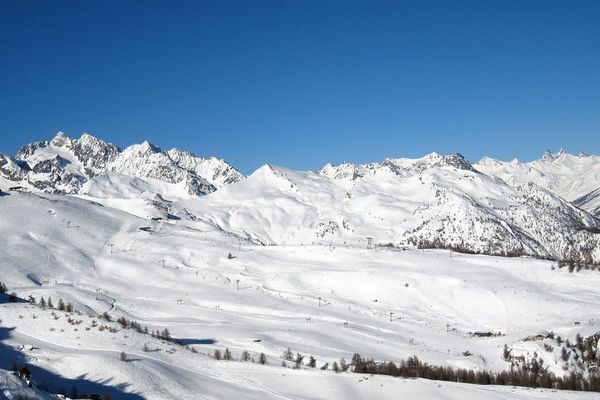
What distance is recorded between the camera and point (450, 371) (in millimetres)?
67938

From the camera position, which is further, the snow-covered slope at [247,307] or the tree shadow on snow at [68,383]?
the snow-covered slope at [247,307]

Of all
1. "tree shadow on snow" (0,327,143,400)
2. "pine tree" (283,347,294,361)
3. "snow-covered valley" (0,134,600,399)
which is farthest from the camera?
"pine tree" (283,347,294,361)

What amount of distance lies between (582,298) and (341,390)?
98.3 meters

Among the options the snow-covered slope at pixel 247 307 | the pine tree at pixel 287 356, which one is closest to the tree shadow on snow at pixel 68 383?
the snow-covered slope at pixel 247 307

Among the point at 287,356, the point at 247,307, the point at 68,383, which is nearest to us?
the point at 68,383

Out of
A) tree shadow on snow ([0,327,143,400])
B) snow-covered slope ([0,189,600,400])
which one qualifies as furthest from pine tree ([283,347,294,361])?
tree shadow on snow ([0,327,143,400])

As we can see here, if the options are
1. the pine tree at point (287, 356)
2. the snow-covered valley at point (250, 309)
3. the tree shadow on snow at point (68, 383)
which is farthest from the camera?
the pine tree at point (287, 356)

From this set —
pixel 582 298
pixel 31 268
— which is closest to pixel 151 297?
pixel 31 268

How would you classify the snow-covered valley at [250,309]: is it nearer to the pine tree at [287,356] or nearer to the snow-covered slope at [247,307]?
the snow-covered slope at [247,307]

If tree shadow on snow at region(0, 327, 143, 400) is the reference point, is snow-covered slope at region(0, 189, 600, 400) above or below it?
above

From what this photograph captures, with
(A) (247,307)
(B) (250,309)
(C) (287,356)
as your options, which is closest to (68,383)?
(C) (287,356)

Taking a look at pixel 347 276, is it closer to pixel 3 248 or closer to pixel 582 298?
pixel 582 298

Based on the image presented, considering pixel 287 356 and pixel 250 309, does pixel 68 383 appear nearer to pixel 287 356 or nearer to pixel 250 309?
pixel 287 356

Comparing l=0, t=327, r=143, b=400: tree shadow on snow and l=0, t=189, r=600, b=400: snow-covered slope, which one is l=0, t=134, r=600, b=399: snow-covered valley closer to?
l=0, t=327, r=143, b=400: tree shadow on snow
